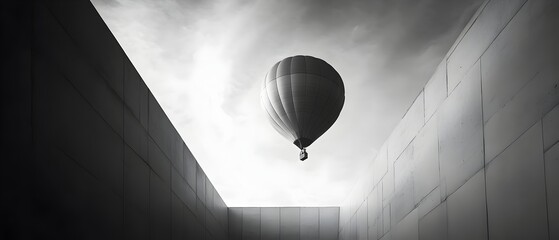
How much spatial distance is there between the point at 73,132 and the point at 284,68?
62.2ft

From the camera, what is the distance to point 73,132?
10.6m

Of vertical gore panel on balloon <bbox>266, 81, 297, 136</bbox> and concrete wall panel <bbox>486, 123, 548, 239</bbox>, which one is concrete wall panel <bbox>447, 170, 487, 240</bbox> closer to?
concrete wall panel <bbox>486, 123, 548, 239</bbox>

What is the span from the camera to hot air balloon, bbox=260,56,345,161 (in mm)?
28984

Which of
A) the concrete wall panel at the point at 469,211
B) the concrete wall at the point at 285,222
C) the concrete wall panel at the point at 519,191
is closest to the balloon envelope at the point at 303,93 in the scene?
the concrete wall at the point at 285,222

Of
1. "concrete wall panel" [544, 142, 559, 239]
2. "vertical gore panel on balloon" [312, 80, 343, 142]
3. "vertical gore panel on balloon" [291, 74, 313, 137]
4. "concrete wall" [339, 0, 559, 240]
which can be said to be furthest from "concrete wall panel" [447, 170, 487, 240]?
"vertical gore panel on balloon" [291, 74, 313, 137]

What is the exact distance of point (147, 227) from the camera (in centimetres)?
1487

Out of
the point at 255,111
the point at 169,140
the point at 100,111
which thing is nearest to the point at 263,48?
the point at 255,111

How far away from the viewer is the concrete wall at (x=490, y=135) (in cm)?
976

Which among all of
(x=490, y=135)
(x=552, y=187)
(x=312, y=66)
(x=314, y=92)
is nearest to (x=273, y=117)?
(x=314, y=92)

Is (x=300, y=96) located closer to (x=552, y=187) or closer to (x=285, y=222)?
(x=285, y=222)

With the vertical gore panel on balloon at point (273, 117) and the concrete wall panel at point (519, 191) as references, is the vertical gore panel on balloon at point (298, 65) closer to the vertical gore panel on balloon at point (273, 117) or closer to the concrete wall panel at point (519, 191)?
the vertical gore panel on balloon at point (273, 117)

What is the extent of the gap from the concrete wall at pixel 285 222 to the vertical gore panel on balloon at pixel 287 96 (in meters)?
4.42

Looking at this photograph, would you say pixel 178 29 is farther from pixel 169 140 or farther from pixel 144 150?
pixel 144 150

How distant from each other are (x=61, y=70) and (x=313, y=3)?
1673cm
